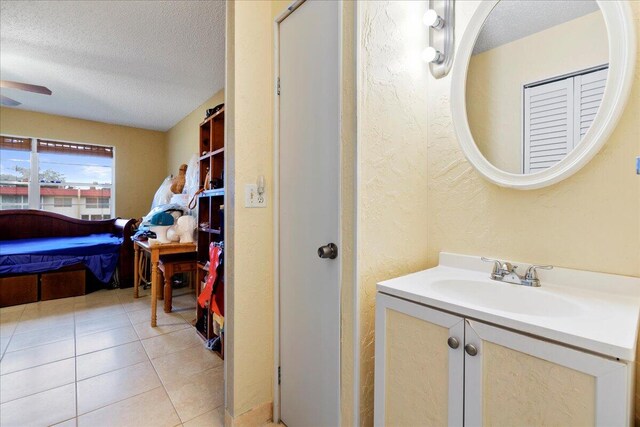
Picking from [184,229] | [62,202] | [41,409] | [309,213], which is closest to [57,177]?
[62,202]

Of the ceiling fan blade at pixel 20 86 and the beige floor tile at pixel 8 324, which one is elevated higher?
the ceiling fan blade at pixel 20 86

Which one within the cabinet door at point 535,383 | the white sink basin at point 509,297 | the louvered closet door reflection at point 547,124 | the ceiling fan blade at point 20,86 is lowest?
the cabinet door at point 535,383

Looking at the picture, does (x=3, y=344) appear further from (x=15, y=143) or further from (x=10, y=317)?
(x=15, y=143)

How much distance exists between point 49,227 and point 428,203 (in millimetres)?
5346

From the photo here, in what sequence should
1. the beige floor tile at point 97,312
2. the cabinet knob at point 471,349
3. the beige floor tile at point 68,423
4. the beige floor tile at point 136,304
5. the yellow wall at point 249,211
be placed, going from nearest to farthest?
the cabinet knob at point 471,349
the yellow wall at point 249,211
the beige floor tile at point 68,423
the beige floor tile at point 97,312
the beige floor tile at point 136,304

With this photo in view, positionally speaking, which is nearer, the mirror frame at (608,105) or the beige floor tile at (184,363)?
the mirror frame at (608,105)

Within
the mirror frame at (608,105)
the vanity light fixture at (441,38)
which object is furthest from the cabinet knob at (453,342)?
the vanity light fixture at (441,38)

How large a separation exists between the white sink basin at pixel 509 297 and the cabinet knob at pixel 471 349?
Result: 14 centimetres

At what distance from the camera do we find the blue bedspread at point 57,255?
3.12m

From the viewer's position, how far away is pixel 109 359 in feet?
6.71

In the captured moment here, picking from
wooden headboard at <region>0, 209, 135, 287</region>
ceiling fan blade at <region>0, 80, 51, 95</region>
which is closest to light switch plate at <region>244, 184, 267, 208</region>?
ceiling fan blade at <region>0, 80, 51, 95</region>

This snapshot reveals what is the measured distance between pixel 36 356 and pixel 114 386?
853mm

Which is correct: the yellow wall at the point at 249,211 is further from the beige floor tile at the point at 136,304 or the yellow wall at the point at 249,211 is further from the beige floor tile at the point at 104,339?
the beige floor tile at the point at 136,304

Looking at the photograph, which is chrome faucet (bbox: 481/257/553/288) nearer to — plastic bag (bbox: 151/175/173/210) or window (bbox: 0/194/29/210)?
plastic bag (bbox: 151/175/173/210)
